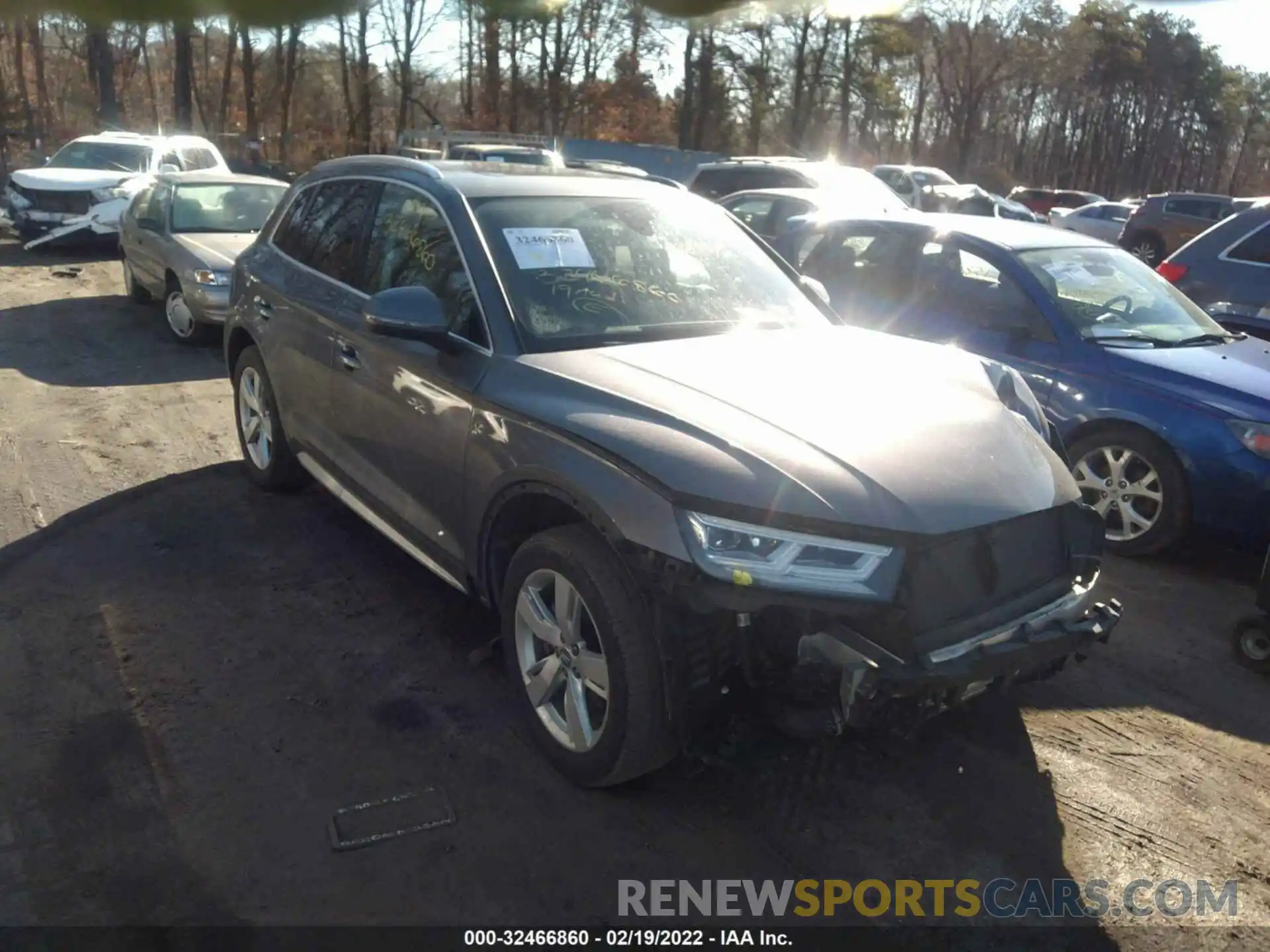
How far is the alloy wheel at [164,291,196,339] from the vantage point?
9.17 m

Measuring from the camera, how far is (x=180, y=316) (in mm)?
9281

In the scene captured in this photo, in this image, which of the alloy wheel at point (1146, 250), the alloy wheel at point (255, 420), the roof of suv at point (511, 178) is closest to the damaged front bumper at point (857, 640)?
the roof of suv at point (511, 178)

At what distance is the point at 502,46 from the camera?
1.88m

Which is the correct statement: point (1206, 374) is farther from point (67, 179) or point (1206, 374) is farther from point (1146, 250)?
point (1146, 250)

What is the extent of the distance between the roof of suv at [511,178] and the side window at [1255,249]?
18.0 feet

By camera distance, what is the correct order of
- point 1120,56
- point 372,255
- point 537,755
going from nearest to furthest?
point 1120,56 < point 537,755 < point 372,255

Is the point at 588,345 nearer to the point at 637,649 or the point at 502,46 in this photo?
the point at 637,649

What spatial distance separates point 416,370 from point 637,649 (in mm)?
1543

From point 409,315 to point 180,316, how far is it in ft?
22.1

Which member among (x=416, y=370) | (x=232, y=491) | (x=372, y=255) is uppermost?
(x=372, y=255)

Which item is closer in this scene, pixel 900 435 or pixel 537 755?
pixel 900 435

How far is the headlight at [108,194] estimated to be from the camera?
594 inches

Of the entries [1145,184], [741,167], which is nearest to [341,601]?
[741,167]

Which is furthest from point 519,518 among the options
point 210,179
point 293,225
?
point 210,179
